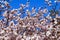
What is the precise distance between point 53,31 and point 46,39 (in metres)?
0.21

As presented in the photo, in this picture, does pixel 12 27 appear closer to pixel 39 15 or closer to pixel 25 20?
pixel 25 20

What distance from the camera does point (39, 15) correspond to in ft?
16.6

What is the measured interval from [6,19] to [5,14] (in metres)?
0.25

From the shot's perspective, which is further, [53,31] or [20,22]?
[20,22]

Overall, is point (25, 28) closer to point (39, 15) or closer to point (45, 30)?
point (45, 30)

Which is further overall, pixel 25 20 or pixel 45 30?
pixel 25 20

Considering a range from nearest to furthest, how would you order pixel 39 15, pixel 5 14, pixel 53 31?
pixel 53 31 < pixel 5 14 < pixel 39 15

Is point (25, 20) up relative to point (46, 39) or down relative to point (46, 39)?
up

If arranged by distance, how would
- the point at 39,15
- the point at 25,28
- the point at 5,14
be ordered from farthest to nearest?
the point at 39,15 → the point at 5,14 → the point at 25,28

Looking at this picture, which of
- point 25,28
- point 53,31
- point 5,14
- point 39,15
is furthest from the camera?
point 39,15

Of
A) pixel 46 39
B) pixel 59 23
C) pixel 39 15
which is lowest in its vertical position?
pixel 46 39

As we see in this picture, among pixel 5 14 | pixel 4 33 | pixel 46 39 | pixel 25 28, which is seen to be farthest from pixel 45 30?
pixel 5 14

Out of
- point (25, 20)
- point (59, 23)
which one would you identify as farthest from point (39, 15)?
point (59, 23)

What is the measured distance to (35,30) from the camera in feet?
14.1
